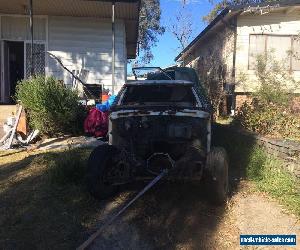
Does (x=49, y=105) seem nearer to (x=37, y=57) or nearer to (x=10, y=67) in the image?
(x=37, y=57)

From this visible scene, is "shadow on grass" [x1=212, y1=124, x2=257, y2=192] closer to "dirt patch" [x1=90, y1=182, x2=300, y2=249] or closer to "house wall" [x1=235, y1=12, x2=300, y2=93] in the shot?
"dirt patch" [x1=90, y1=182, x2=300, y2=249]

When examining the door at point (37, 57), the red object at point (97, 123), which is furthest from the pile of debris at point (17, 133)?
the door at point (37, 57)

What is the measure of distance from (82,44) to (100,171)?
352 inches

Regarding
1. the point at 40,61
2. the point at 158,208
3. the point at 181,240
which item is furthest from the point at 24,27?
the point at 181,240

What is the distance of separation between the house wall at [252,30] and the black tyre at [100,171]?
1151 cm

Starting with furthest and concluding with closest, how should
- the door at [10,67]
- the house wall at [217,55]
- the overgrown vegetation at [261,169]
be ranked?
the house wall at [217,55], the door at [10,67], the overgrown vegetation at [261,169]

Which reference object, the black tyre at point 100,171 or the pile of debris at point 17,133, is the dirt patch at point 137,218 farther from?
the pile of debris at point 17,133

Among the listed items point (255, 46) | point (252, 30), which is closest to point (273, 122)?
point (255, 46)

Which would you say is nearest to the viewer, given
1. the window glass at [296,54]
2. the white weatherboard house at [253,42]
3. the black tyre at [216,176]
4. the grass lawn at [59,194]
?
the grass lawn at [59,194]

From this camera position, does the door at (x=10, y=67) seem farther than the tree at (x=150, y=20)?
No

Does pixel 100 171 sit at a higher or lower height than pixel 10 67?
lower

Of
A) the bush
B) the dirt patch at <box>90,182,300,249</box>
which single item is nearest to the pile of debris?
the bush

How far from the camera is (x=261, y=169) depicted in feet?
23.1

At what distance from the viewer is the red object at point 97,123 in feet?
34.2
